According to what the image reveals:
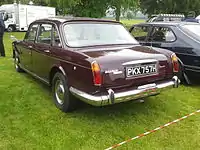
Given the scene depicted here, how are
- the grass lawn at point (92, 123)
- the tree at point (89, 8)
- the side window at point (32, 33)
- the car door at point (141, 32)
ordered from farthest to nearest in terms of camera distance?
the tree at point (89, 8), the car door at point (141, 32), the side window at point (32, 33), the grass lawn at point (92, 123)

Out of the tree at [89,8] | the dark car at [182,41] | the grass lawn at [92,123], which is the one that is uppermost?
the tree at [89,8]

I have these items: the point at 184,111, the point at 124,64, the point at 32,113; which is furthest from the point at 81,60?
the point at 184,111

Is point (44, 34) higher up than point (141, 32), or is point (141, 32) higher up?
point (141, 32)

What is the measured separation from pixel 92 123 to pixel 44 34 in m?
2.34

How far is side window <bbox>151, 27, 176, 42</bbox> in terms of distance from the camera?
6730mm

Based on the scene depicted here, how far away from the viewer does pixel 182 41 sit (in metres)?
6.40

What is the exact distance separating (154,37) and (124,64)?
3625 mm

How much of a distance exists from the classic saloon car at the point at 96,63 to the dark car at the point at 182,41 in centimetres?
161

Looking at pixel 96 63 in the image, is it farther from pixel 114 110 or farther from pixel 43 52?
pixel 43 52

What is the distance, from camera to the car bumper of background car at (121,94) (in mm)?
3824

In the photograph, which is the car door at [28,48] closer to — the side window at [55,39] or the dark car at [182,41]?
the side window at [55,39]

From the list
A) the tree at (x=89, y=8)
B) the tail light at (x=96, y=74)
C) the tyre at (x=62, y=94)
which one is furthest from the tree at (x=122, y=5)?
the tail light at (x=96, y=74)

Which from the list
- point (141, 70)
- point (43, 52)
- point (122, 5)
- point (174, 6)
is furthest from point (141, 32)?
point (174, 6)

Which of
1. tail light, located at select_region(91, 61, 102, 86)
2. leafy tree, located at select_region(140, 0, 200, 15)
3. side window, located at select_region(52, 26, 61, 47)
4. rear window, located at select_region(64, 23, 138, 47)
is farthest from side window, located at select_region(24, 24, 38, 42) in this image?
leafy tree, located at select_region(140, 0, 200, 15)
